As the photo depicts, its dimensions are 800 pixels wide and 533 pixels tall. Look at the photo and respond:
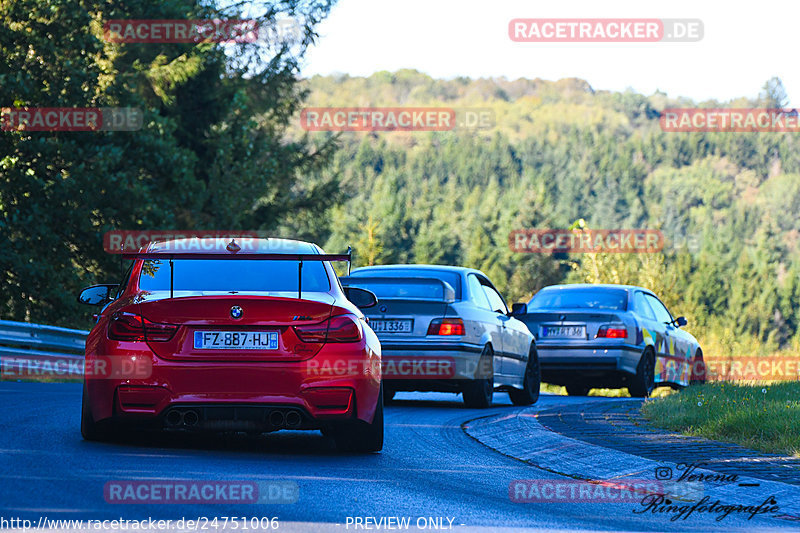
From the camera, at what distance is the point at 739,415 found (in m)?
9.80

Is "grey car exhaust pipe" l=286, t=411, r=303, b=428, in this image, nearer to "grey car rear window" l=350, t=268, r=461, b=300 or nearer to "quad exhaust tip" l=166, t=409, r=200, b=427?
"quad exhaust tip" l=166, t=409, r=200, b=427

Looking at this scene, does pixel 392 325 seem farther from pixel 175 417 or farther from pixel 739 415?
pixel 175 417

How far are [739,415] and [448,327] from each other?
4.41m

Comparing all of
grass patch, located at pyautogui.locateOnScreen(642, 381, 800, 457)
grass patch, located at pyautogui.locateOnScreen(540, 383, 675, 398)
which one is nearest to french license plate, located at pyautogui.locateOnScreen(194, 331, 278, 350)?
grass patch, located at pyautogui.locateOnScreen(642, 381, 800, 457)

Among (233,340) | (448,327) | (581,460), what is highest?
(233,340)

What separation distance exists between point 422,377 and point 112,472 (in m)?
6.94

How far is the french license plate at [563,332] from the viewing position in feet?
58.0

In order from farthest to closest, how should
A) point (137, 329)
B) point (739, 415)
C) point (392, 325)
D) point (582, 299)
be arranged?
point (582, 299), point (392, 325), point (739, 415), point (137, 329)

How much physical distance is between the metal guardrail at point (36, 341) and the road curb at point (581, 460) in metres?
10.7

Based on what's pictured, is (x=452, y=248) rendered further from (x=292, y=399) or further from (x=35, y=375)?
(x=292, y=399)

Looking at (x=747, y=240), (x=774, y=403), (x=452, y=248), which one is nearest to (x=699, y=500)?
(x=774, y=403)

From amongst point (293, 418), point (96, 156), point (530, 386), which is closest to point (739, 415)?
point (293, 418)

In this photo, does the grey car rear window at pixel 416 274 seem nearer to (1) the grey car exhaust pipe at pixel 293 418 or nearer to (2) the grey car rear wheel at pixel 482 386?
(2) the grey car rear wheel at pixel 482 386

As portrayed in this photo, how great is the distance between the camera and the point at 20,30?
27609 millimetres
